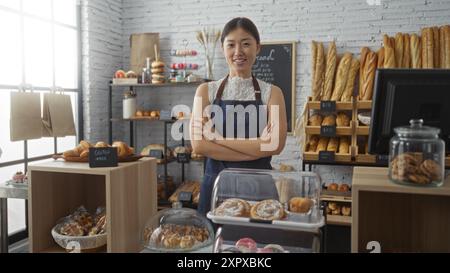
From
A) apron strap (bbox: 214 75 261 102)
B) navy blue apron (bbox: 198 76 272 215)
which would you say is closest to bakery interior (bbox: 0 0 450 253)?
navy blue apron (bbox: 198 76 272 215)

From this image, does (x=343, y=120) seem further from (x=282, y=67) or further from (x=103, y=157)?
(x=103, y=157)

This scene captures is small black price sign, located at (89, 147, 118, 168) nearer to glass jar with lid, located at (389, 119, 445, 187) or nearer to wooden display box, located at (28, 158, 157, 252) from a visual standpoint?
wooden display box, located at (28, 158, 157, 252)

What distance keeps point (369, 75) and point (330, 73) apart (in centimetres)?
35

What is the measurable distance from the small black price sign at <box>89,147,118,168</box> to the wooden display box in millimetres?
34

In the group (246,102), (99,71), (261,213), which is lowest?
(261,213)

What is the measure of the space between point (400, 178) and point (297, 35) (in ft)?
10.5

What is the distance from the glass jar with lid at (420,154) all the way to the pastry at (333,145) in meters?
2.40

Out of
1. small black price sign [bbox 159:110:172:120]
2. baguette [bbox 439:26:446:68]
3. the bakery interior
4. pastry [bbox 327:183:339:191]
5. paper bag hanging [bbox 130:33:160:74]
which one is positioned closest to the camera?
the bakery interior

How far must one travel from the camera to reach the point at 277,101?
6.41ft

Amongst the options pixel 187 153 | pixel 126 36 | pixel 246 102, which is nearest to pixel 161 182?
pixel 187 153

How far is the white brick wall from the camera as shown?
153 inches

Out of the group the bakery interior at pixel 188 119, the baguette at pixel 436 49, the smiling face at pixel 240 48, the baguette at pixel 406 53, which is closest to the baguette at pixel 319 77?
the bakery interior at pixel 188 119

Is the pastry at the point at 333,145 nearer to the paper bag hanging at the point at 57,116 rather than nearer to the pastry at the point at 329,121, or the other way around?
the pastry at the point at 329,121

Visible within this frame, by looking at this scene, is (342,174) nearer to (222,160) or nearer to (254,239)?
(222,160)
